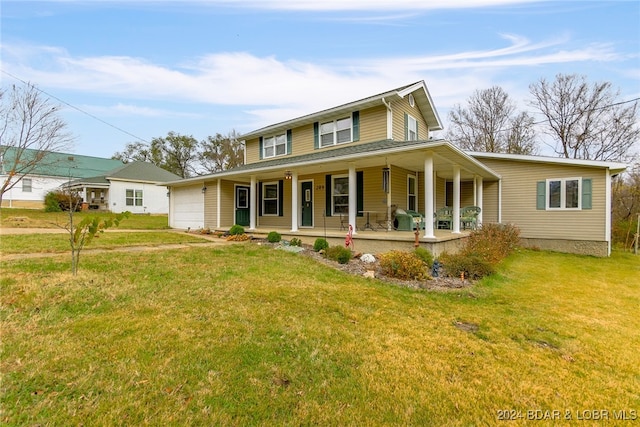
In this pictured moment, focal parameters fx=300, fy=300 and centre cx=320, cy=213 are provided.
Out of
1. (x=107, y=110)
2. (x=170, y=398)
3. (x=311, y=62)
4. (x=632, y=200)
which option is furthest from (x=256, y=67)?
(x=632, y=200)

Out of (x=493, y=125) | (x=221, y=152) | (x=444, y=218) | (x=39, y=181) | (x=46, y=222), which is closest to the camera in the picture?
(x=46, y=222)

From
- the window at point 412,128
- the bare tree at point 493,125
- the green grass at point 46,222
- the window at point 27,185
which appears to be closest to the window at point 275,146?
the window at point 412,128

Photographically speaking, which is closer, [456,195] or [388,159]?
[388,159]

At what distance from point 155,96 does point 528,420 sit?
17.3 metres

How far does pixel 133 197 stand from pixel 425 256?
25.7 metres

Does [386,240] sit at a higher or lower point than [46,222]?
lower

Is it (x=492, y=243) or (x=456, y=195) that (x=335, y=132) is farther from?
(x=492, y=243)

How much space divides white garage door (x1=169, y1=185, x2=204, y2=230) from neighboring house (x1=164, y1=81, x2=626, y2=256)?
0.36ft

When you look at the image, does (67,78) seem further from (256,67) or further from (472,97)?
(472,97)

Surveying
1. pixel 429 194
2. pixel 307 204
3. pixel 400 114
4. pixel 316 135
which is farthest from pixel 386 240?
pixel 316 135

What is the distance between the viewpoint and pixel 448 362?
2865mm

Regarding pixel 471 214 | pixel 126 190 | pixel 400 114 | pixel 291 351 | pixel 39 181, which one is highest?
pixel 400 114

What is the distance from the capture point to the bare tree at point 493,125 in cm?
2175

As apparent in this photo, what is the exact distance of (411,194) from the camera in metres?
11.7
